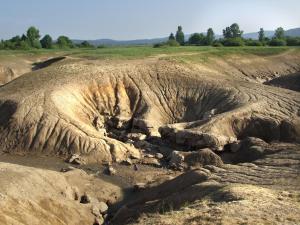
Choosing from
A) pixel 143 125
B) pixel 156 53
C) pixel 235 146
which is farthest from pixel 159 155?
pixel 156 53

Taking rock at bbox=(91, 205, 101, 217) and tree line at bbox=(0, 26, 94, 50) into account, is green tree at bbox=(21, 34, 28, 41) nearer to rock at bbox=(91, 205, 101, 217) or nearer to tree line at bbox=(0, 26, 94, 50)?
tree line at bbox=(0, 26, 94, 50)

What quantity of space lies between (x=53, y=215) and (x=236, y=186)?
7.37 metres

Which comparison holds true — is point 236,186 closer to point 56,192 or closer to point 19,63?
point 56,192

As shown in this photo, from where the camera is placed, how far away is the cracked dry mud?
18.5 meters

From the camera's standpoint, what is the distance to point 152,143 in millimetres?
34000

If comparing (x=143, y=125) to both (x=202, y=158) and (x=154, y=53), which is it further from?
(x=154, y=53)

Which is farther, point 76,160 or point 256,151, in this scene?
point 76,160

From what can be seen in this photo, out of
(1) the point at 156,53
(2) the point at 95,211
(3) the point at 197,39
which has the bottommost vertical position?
(2) the point at 95,211

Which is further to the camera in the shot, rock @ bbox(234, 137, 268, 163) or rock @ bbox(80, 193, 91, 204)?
rock @ bbox(234, 137, 268, 163)

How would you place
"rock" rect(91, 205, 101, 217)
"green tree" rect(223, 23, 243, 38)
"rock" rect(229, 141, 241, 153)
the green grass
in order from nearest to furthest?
1. "rock" rect(91, 205, 101, 217)
2. "rock" rect(229, 141, 241, 153)
3. the green grass
4. "green tree" rect(223, 23, 243, 38)

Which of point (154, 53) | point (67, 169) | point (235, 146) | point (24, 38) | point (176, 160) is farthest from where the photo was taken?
point (24, 38)

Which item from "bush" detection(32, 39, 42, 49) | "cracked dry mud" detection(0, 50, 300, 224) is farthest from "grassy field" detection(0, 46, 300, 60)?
"bush" detection(32, 39, 42, 49)

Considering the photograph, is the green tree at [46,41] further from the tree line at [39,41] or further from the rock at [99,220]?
the rock at [99,220]

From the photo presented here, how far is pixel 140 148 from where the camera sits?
108 ft
